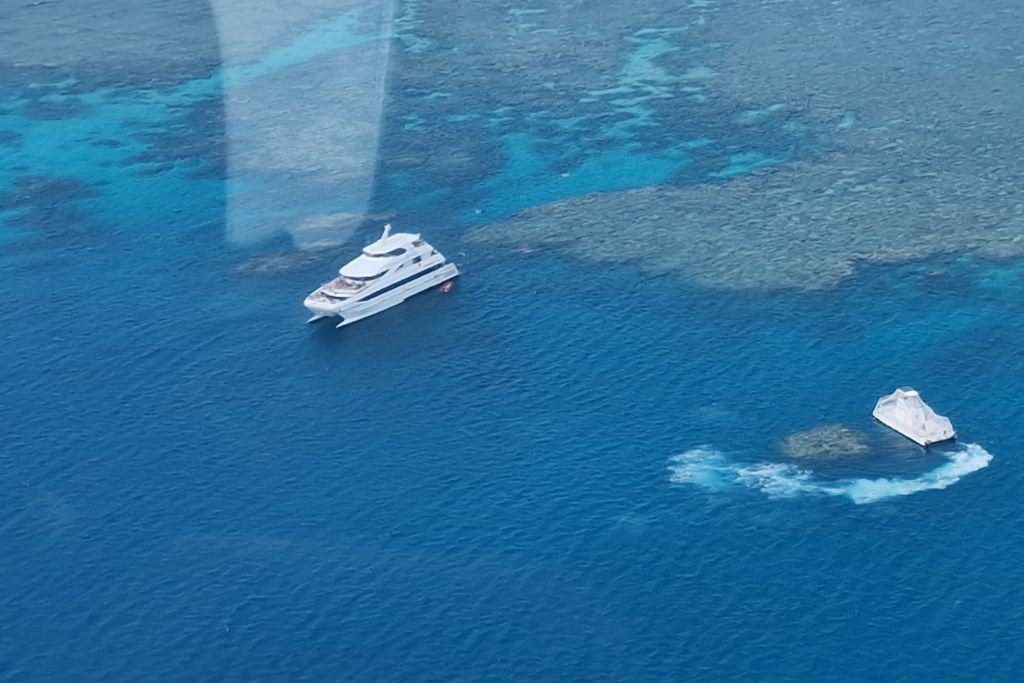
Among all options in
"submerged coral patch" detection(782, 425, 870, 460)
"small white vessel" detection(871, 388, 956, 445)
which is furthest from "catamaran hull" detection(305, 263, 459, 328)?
"small white vessel" detection(871, 388, 956, 445)

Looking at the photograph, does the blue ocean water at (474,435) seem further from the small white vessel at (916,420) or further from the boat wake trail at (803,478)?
the small white vessel at (916,420)

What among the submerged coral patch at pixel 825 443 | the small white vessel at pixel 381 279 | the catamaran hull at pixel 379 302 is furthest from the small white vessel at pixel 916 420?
the small white vessel at pixel 381 279

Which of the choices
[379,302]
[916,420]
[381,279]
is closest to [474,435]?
[379,302]

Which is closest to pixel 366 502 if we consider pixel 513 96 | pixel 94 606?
pixel 94 606

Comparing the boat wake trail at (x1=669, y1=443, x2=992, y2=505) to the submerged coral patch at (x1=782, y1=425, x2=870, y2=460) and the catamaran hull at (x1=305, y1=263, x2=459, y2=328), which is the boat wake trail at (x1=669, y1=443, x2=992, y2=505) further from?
the catamaran hull at (x1=305, y1=263, x2=459, y2=328)

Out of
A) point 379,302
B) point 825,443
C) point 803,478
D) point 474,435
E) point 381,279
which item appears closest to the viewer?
point 803,478

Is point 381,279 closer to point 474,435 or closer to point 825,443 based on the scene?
point 474,435
